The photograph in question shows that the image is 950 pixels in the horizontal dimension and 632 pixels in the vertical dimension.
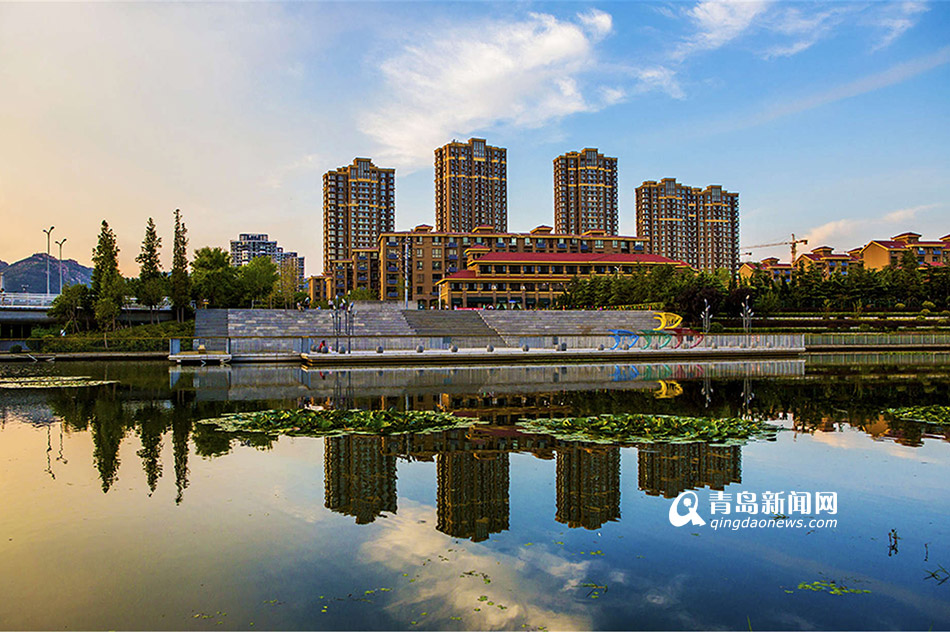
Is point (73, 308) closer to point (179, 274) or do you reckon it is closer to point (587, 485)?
point (179, 274)

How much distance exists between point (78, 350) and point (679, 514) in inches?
1918

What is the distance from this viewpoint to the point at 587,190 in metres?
150

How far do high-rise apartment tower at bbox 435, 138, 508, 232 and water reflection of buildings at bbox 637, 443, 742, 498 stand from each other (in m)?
131

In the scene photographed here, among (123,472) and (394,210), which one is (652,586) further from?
(394,210)

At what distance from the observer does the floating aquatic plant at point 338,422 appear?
16.1m

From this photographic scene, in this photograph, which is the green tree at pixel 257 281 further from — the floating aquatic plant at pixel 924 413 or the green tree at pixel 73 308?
the floating aquatic plant at pixel 924 413

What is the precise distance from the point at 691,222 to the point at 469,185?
2502 inches

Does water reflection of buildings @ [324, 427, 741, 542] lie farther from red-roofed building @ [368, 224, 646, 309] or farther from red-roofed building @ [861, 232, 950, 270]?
red-roofed building @ [861, 232, 950, 270]

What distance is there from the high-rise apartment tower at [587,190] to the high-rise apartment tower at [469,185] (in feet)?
49.2

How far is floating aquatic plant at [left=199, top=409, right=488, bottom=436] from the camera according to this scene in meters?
16.1

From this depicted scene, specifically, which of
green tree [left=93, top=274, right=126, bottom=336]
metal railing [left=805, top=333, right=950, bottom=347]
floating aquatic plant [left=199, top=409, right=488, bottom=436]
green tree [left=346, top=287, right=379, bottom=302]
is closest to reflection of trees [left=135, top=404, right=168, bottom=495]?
floating aquatic plant [left=199, top=409, right=488, bottom=436]

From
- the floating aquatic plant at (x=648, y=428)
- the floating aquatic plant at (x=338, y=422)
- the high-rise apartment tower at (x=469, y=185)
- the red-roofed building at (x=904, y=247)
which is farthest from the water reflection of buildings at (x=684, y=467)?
the high-rise apartment tower at (x=469, y=185)

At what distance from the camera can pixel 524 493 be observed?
1058 centimetres

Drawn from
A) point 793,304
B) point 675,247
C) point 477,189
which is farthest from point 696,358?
point 675,247
